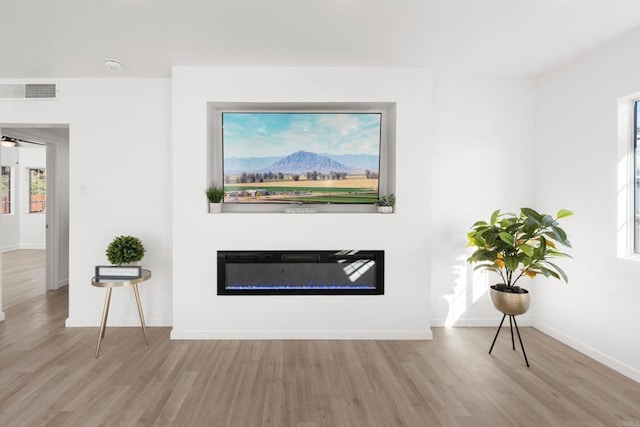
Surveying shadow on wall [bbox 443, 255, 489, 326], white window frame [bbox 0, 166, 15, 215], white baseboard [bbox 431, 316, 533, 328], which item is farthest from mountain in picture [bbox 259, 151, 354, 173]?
white window frame [bbox 0, 166, 15, 215]

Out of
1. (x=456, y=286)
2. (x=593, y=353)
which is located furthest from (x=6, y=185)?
(x=593, y=353)

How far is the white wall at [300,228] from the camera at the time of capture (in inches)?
127

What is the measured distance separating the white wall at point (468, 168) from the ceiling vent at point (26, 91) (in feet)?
13.5

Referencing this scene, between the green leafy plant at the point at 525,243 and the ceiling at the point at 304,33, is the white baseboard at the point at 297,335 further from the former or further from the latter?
the ceiling at the point at 304,33

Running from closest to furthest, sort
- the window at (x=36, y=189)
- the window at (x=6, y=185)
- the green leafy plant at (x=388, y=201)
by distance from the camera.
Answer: the green leafy plant at (x=388, y=201), the window at (x=6, y=185), the window at (x=36, y=189)

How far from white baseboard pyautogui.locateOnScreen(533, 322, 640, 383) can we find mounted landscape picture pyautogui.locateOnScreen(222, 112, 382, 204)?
86.9 inches

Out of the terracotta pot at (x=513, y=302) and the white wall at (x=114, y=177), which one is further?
the white wall at (x=114, y=177)

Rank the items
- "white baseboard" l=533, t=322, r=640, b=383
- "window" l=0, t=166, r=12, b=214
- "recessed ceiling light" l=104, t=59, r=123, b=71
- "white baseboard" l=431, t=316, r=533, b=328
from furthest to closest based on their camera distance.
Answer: "window" l=0, t=166, r=12, b=214
"white baseboard" l=431, t=316, r=533, b=328
"recessed ceiling light" l=104, t=59, r=123, b=71
"white baseboard" l=533, t=322, r=640, b=383

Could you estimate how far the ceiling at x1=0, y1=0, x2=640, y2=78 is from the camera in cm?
226

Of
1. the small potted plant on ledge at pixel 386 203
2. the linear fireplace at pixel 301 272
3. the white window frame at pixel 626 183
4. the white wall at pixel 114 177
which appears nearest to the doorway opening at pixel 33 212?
the white wall at pixel 114 177

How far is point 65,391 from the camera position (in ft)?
7.59

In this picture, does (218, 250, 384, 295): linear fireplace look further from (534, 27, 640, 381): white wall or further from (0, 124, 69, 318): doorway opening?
(0, 124, 69, 318): doorway opening

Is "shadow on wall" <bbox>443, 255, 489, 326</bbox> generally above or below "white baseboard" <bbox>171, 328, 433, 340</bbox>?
above

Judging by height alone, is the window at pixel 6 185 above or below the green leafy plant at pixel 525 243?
above
